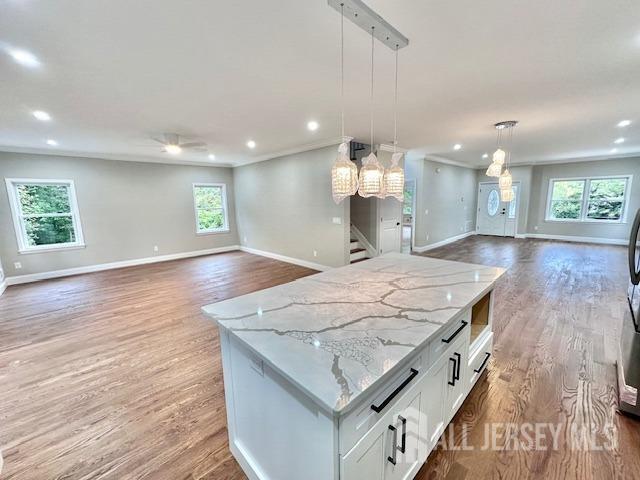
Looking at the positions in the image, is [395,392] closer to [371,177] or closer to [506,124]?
[371,177]

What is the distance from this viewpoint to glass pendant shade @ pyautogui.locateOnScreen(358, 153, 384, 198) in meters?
1.92

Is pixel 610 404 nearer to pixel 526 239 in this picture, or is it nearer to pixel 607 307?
pixel 607 307

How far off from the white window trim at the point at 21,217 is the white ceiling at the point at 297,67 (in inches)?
55.5

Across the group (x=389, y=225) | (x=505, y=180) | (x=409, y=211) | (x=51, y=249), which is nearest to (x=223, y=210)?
(x=51, y=249)

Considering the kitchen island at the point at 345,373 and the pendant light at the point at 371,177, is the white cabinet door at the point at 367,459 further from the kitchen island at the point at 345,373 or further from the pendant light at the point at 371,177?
the pendant light at the point at 371,177

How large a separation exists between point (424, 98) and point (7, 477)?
14.1ft

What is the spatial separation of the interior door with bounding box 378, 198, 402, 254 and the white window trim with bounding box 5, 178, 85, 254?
6.29 m

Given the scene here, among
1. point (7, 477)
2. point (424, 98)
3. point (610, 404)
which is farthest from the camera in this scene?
point (424, 98)

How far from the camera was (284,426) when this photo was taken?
3.58 feet

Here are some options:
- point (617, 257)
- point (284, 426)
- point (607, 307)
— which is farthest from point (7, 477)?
point (617, 257)

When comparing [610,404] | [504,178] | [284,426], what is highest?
[504,178]

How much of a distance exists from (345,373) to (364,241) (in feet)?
16.5

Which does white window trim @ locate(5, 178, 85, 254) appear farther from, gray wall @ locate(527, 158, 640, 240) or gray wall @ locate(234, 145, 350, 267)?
gray wall @ locate(527, 158, 640, 240)

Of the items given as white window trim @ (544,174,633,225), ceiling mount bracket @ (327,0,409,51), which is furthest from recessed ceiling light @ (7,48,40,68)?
white window trim @ (544,174,633,225)
